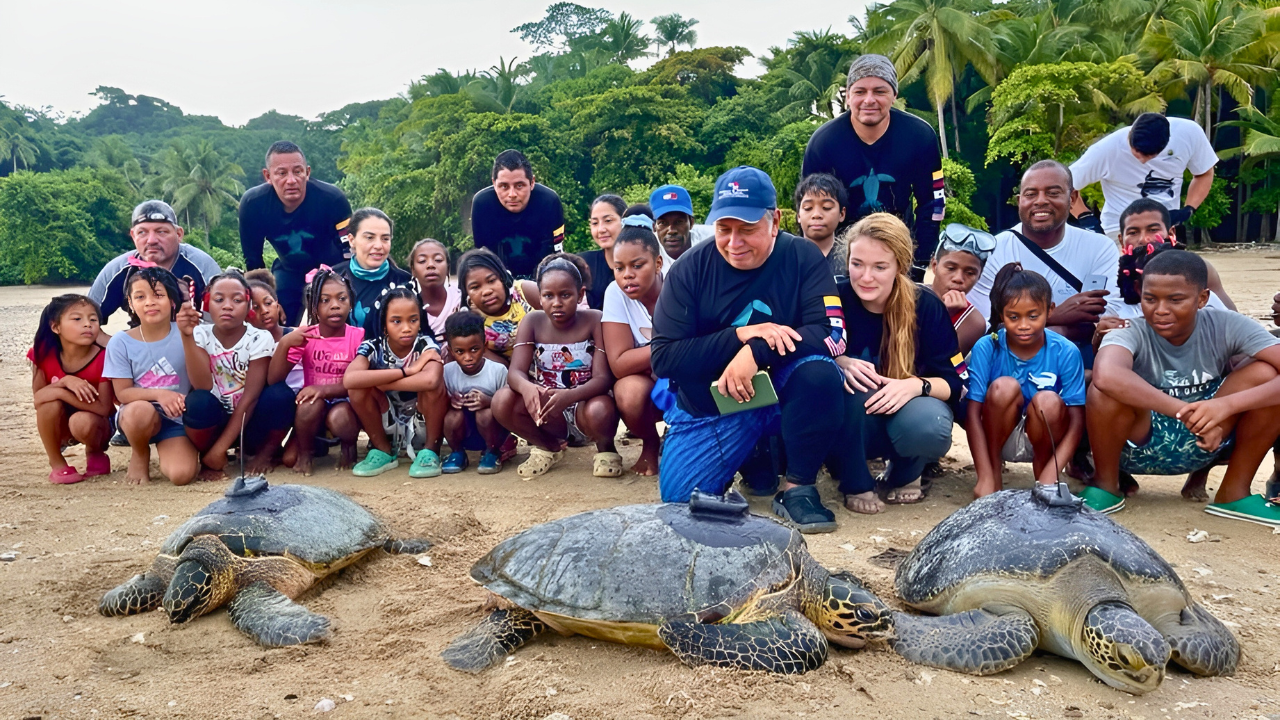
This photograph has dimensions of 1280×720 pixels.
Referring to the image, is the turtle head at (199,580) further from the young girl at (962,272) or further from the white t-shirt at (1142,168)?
the white t-shirt at (1142,168)

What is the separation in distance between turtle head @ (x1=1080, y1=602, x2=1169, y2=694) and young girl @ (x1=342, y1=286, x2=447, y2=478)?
3.15 m

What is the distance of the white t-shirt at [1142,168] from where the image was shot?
4.90 metres

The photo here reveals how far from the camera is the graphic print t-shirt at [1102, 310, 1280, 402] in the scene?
10.7ft

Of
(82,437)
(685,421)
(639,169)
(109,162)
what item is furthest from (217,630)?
(109,162)

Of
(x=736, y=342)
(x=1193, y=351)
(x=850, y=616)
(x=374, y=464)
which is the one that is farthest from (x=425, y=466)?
(x=1193, y=351)

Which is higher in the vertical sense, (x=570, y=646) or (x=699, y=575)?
(x=699, y=575)

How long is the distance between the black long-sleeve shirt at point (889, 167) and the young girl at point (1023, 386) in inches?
40.8

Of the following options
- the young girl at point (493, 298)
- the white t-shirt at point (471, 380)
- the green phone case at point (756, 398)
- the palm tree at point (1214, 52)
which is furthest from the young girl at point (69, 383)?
the palm tree at point (1214, 52)

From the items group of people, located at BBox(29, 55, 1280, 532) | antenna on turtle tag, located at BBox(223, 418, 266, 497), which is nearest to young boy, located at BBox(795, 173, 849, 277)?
group of people, located at BBox(29, 55, 1280, 532)

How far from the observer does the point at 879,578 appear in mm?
2793

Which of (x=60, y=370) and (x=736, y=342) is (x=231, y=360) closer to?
(x=60, y=370)

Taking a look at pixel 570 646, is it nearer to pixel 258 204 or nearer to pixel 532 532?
pixel 532 532

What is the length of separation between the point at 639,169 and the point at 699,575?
2437 cm

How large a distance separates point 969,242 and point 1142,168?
1700mm
